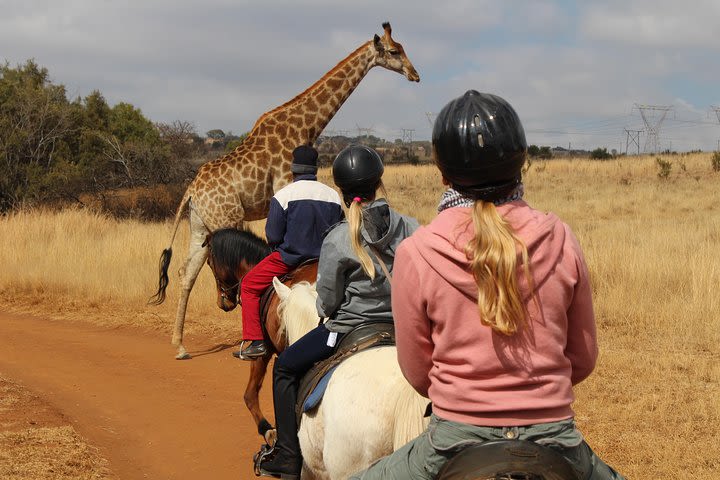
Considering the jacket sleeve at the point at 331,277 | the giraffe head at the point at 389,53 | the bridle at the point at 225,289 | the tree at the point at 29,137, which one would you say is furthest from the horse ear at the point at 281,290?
the tree at the point at 29,137

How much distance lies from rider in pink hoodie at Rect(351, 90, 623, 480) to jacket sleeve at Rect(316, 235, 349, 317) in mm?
1645

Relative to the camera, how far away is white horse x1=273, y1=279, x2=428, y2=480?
3.24 meters

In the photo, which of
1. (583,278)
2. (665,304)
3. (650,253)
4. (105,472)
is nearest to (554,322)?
(583,278)

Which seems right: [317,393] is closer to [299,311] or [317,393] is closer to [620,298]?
[299,311]

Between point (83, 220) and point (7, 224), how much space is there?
5.13 feet

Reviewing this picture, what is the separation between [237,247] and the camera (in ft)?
22.8

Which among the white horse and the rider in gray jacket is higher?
the rider in gray jacket

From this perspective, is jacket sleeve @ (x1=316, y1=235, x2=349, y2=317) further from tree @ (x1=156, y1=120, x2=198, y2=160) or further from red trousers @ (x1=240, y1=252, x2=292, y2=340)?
tree @ (x1=156, y1=120, x2=198, y2=160)

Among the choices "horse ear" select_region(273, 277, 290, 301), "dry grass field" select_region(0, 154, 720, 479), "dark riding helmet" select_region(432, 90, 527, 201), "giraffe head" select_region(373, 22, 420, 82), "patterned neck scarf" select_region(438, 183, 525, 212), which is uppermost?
"giraffe head" select_region(373, 22, 420, 82)

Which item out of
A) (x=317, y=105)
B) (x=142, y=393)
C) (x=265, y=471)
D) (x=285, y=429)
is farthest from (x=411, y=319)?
(x=317, y=105)

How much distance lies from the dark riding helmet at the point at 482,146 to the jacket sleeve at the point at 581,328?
0.28 m

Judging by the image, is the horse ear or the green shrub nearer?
the horse ear

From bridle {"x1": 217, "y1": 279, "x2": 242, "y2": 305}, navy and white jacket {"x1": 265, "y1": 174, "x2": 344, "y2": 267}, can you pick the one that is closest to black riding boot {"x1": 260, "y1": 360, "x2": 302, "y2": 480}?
navy and white jacket {"x1": 265, "y1": 174, "x2": 344, "y2": 267}

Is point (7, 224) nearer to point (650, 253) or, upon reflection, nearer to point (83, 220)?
point (83, 220)
